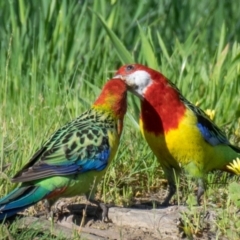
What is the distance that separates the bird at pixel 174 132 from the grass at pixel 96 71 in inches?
6.5

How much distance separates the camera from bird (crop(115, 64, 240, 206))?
5508 millimetres

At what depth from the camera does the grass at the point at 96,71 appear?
19.1 ft

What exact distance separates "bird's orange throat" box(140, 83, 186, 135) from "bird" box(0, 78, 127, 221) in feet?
0.75

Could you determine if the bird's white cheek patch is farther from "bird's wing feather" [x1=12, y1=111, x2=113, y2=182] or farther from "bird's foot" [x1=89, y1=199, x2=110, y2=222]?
"bird's foot" [x1=89, y1=199, x2=110, y2=222]

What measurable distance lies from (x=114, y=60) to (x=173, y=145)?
7.17 feet

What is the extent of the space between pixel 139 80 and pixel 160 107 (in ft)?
0.70

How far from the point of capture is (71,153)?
504 centimetres

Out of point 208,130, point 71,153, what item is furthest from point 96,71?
point 71,153

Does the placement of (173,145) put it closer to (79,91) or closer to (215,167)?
(215,167)

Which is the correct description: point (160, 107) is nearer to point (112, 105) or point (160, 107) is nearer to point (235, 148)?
point (112, 105)

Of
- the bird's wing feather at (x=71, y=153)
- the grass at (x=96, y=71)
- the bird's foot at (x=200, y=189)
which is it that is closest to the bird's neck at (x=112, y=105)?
the bird's wing feather at (x=71, y=153)

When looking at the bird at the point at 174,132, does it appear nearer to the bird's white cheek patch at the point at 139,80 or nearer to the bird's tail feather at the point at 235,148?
the bird's white cheek patch at the point at 139,80

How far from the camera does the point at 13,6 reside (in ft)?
23.7

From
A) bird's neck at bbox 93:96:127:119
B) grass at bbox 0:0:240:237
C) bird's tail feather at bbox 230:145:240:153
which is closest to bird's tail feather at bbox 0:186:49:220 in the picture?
grass at bbox 0:0:240:237
